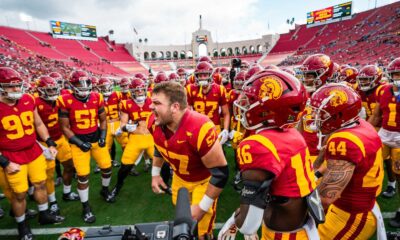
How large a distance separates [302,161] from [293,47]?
2102 inches

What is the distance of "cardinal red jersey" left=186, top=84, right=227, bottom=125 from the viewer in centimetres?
555

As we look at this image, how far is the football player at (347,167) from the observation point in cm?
203

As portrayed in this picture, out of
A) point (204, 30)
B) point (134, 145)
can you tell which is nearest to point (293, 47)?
point (204, 30)

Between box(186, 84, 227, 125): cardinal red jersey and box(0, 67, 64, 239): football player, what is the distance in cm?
299

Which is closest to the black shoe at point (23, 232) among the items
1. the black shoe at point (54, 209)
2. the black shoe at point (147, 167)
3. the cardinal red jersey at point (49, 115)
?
the black shoe at point (54, 209)

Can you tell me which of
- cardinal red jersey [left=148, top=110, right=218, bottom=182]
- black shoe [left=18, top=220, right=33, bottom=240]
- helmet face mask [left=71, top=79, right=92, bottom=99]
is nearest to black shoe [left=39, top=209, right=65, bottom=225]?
black shoe [left=18, top=220, right=33, bottom=240]

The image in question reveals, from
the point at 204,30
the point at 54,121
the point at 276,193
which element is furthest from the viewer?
the point at 204,30

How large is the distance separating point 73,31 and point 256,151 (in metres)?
54.8

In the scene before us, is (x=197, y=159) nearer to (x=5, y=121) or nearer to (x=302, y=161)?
(x=302, y=161)

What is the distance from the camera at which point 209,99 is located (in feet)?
18.2

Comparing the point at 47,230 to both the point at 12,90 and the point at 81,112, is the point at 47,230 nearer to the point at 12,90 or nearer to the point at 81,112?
the point at 81,112

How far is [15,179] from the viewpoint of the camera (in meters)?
3.70

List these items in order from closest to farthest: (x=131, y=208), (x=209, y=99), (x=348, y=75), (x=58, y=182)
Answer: (x=131, y=208), (x=209, y=99), (x=58, y=182), (x=348, y=75)

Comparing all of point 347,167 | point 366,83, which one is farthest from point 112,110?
point 366,83
